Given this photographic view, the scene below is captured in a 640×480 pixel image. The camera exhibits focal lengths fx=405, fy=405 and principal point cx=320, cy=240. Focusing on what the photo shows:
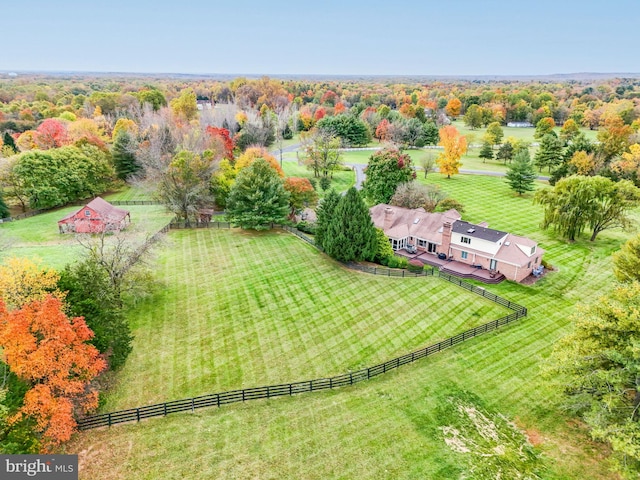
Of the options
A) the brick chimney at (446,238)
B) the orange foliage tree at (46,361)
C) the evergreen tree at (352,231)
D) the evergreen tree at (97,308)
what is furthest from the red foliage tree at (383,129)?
the orange foliage tree at (46,361)

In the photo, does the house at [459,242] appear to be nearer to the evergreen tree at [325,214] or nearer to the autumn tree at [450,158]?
the evergreen tree at [325,214]

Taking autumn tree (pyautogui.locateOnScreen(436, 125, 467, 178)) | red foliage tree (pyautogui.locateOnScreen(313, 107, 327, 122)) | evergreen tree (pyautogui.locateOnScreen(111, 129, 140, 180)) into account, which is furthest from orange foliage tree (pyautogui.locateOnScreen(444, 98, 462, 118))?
evergreen tree (pyautogui.locateOnScreen(111, 129, 140, 180))

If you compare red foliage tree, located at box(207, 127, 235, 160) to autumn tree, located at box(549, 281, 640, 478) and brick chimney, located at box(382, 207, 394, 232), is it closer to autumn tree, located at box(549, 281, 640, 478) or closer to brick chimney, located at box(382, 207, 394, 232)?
brick chimney, located at box(382, 207, 394, 232)

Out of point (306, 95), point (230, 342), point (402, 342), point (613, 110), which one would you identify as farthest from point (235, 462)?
point (306, 95)

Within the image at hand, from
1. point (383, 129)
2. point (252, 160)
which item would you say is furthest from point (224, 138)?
point (383, 129)

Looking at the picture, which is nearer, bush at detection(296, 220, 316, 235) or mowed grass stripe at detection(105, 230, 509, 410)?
mowed grass stripe at detection(105, 230, 509, 410)
